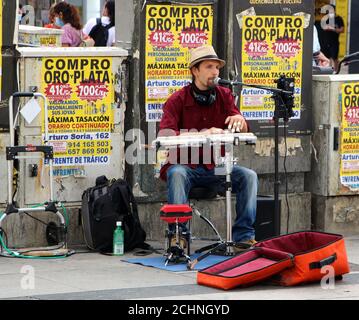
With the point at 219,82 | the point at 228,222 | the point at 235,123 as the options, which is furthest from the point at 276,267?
the point at 219,82

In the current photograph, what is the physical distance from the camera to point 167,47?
34.2 feet

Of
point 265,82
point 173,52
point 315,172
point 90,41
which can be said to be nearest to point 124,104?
point 173,52

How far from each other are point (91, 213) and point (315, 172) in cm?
251

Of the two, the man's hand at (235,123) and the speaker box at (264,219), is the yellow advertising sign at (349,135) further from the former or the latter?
the man's hand at (235,123)

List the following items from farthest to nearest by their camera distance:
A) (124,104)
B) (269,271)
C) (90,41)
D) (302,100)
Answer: (90,41), (302,100), (124,104), (269,271)

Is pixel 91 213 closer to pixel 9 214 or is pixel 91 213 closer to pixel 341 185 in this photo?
pixel 9 214

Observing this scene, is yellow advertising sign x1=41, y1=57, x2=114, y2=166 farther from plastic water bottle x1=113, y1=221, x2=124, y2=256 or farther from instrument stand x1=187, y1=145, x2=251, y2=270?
instrument stand x1=187, y1=145, x2=251, y2=270

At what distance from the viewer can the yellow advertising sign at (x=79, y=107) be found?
9.96m

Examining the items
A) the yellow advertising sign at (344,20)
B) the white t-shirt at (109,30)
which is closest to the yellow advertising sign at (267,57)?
the white t-shirt at (109,30)

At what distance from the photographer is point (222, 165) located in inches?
385

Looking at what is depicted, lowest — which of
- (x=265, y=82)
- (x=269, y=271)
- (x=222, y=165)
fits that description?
(x=269, y=271)

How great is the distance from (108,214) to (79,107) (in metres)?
0.97

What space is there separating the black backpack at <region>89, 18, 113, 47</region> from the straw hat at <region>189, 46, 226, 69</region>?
5139mm

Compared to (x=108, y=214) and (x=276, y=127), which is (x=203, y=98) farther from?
(x=108, y=214)
